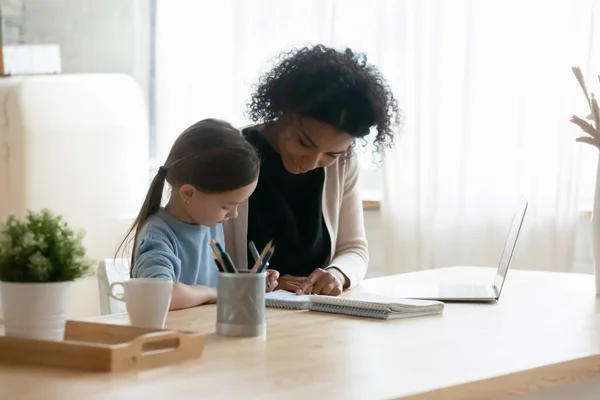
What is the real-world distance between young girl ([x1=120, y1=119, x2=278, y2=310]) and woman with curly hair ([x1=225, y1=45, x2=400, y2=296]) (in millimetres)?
217

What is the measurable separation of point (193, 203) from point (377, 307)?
0.42 meters

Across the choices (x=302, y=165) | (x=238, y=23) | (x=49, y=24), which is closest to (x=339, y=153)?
(x=302, y=165)

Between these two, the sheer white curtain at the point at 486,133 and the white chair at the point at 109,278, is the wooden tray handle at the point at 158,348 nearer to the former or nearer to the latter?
the white chair at the point at 109,278

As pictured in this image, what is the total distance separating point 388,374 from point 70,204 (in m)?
2.23

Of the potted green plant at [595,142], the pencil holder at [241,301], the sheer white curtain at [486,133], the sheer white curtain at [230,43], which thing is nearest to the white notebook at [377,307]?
the pencil holder at [241,301]

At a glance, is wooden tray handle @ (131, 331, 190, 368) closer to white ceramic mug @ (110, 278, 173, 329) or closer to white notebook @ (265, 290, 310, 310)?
white ceramic mug @ (110, 278, 173, 329)

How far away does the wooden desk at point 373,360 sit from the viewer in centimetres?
115

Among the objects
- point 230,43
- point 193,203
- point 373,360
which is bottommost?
point 373,360

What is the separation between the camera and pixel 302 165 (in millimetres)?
2205

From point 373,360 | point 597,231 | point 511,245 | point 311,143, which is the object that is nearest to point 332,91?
point 311,143

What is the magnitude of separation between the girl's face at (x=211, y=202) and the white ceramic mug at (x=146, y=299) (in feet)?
1.42

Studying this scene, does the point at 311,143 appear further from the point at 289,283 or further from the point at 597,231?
the point at 597,231

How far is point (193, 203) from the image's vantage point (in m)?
1.88

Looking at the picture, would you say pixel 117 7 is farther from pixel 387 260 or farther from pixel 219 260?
pixel 219 260
